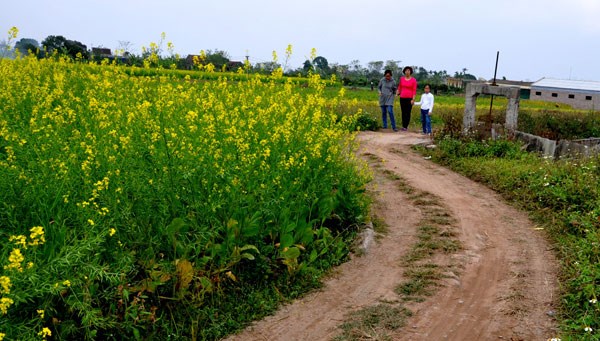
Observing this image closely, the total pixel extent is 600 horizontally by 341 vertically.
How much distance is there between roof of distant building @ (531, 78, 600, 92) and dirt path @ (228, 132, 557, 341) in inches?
2323

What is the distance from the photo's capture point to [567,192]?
9133 millimetres

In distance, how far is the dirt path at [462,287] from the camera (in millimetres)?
5531

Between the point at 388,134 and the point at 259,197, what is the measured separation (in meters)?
11.1

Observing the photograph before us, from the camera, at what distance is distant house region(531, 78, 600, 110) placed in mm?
60250

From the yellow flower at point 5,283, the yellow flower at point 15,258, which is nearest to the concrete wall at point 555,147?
the yellow flower at point 15,258

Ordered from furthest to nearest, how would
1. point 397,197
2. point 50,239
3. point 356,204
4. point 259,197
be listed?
point 397,197
point 356,204
point 259,197
point 50,239

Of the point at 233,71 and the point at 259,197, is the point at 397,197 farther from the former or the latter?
the point at 259,197

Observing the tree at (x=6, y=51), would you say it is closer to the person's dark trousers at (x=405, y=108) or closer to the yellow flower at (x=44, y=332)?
the yellow flower at (x=44, y=332)

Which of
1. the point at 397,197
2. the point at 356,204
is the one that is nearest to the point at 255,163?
the point at 356,204

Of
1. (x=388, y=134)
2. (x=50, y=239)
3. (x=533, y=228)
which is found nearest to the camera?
(x=50, y=239)

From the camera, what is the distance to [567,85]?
211 feet

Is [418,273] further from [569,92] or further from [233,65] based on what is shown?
[569,92]

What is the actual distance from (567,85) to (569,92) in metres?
2.53

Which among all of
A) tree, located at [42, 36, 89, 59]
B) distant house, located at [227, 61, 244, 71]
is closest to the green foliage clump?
distant house, located at [227, 61, 244, 71]
